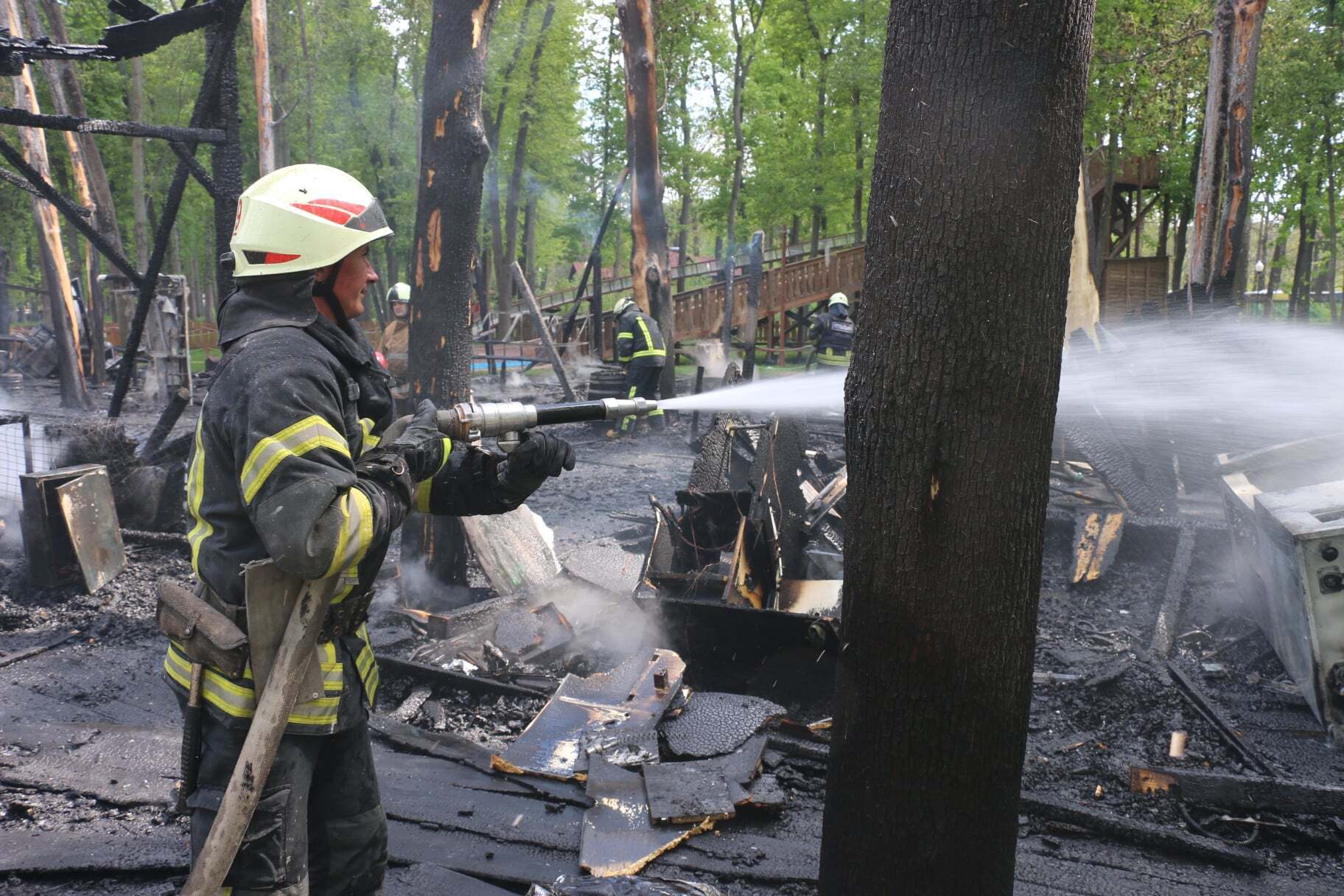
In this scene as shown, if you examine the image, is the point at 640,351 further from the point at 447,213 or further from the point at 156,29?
the point at 156,29

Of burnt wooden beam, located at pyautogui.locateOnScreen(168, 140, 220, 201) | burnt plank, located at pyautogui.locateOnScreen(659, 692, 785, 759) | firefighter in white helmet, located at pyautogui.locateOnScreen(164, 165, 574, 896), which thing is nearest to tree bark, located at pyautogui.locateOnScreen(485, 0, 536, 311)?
burnt wooden beam, located at pyautogui.locateOnScreen(168, 140, 220, 201)

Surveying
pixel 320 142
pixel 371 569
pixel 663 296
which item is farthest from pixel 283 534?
pixel 320 142

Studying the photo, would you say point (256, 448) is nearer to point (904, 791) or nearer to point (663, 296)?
point (904, 791)

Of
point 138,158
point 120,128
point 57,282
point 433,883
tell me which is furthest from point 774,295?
point 433,883

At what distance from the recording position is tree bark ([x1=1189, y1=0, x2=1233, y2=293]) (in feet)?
39.0

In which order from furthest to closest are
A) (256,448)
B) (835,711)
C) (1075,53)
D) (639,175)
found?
(639,175) < (835,711) < (256,448) < (1075,53)

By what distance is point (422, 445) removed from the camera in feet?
8.48

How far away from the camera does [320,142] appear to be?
29625mm

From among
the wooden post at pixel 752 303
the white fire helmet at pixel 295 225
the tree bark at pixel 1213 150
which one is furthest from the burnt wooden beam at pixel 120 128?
the tree bark at pixel 1213 150

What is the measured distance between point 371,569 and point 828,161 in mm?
24933

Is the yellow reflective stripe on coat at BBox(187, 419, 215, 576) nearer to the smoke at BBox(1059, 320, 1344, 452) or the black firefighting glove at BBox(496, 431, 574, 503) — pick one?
the black firefighting glove at BBox(496, 431, 574, 503)

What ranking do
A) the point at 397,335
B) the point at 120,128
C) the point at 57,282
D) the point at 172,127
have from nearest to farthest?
the point at 120,128
the point at 172,127
the point at 397,335
the point at 57,282

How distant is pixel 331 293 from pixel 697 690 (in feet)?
10.6

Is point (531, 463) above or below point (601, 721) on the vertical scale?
above
